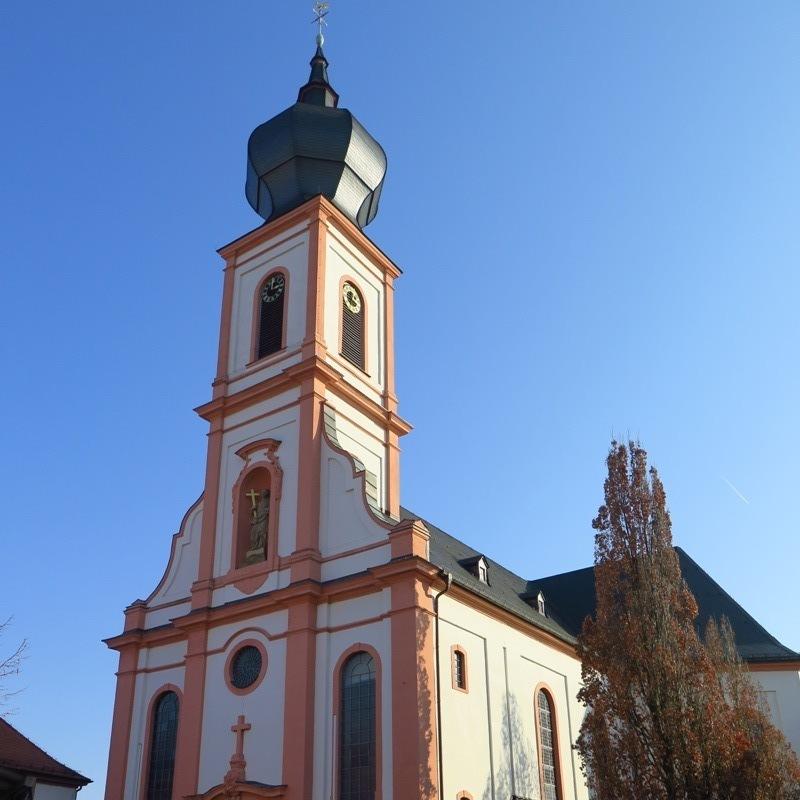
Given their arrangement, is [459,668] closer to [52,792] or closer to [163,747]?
[163,747]

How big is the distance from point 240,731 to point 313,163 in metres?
17.9

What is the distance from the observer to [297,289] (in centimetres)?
2998

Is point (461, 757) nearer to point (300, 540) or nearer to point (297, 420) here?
point (300, 540)

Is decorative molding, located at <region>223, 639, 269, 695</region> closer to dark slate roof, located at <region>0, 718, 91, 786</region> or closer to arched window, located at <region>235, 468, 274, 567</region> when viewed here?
arched window, located at <region>235, 468, 274, 567</region>

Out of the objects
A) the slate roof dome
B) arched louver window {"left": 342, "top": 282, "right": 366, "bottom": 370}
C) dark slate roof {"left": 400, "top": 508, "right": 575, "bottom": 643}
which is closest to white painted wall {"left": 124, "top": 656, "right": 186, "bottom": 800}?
dark slate roof {"left": 400, "top": 508, "right": 575, "bottom": 643}

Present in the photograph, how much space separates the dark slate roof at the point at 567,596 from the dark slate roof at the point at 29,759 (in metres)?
11.0

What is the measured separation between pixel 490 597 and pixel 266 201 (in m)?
15.5

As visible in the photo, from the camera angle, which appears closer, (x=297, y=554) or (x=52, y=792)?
(x=297, y=554)

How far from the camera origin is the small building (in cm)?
2459

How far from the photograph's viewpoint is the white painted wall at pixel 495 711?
2291 cm

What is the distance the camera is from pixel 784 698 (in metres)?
34.5

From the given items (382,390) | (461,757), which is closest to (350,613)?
(461,757)

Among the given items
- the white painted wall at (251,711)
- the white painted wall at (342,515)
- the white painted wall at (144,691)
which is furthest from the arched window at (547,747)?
the white painted wall at (144,691)

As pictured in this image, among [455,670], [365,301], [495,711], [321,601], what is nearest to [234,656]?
[321,601]
